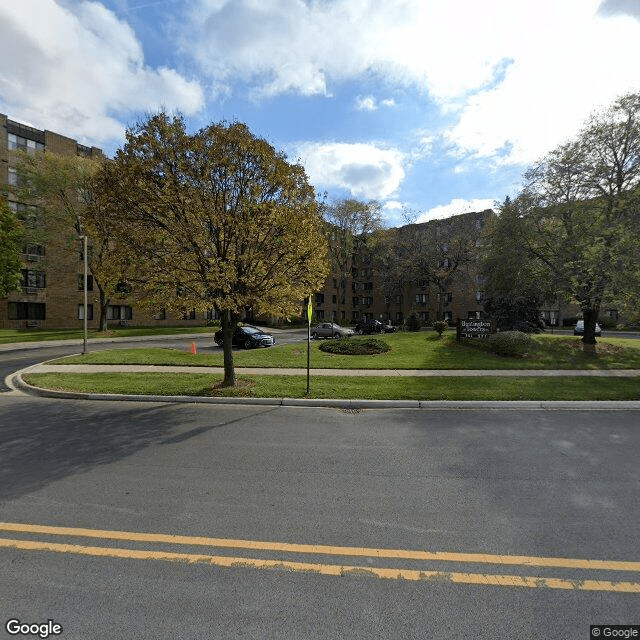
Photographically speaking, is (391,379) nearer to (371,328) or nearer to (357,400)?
(357,400)

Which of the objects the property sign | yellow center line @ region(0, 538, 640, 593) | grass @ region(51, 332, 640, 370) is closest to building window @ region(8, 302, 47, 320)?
grass @ region(51, 332, 640, 370)

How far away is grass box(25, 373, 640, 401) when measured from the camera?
9.34 metres

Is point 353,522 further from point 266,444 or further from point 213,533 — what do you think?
point 266,444

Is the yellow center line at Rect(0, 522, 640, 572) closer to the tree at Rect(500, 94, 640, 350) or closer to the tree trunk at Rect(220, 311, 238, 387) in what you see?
the tree trunk at Rect(220, 311, 238, 387)

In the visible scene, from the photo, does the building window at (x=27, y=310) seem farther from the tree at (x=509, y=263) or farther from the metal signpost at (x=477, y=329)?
the tree at (x=509, y=263)

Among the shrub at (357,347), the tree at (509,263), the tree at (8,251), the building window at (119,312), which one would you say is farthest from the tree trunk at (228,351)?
the building window at (119,312)

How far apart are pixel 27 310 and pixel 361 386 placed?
39705mm

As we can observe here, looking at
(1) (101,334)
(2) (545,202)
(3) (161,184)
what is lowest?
(1) (101,334)

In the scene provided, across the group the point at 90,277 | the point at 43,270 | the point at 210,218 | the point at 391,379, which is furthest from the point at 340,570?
the point at 90,277

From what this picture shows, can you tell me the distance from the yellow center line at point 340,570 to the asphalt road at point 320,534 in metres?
0.02

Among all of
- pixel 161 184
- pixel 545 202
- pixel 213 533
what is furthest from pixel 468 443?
pixel 545 202

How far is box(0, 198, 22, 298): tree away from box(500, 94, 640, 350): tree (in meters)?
33.7

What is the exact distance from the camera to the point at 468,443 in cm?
609

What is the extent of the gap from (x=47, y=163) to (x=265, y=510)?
37.3 metres
